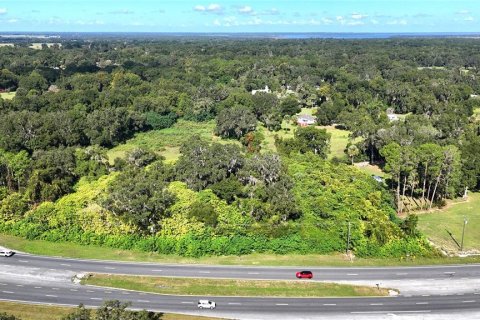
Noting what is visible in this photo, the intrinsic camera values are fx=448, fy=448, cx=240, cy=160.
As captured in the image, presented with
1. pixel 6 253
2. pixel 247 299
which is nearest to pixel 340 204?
pixel 247 299

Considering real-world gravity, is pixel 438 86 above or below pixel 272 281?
above

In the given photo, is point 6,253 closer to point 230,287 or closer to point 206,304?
point 206,304

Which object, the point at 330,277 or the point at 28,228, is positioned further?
the point at 28,228

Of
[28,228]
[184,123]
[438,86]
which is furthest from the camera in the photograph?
[438,86]

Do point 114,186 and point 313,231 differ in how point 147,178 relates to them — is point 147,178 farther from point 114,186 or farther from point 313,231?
point 313,231

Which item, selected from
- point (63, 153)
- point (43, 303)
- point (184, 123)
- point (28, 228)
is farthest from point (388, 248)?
point (184, 123)

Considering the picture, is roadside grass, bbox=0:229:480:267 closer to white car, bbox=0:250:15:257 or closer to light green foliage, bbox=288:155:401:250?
white car, bbox=0:250:15:257
